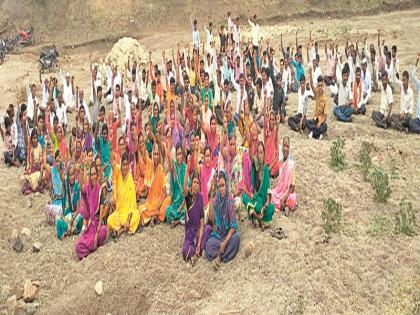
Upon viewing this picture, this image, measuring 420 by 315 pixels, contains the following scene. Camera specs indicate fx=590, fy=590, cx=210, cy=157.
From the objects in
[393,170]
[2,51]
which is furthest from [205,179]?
[2,51]

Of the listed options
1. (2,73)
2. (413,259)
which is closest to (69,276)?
(413,259)

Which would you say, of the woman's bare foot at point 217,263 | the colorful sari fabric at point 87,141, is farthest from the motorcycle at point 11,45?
the woman's bare foot at point 217,263

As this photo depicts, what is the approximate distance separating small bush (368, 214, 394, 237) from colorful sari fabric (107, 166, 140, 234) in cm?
268

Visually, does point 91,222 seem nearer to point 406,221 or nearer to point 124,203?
point 124,203

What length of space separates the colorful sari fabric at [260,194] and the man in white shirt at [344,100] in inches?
164

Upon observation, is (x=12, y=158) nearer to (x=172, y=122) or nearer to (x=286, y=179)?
(x=172, y=122)

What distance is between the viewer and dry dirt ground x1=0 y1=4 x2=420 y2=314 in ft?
18.2

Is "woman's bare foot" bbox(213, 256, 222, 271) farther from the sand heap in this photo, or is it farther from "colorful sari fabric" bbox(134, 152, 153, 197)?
the sand heap

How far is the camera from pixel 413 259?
6055mm

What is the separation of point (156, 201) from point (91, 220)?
0.80 meters

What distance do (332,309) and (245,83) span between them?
18.2 ft

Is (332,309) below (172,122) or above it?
below

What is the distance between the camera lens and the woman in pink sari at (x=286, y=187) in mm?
6934

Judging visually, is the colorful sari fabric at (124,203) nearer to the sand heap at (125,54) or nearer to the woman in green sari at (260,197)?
the woman in green sari at (260,197)
